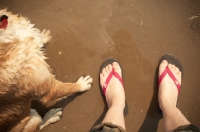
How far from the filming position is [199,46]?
2119 mm

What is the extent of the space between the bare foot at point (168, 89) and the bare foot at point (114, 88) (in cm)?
40

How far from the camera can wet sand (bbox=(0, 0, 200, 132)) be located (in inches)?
80.6

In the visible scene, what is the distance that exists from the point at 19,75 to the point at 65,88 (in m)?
0.58

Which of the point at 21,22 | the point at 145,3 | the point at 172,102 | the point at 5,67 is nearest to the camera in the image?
the point at 5,67

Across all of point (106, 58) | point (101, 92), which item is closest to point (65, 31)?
point (106, 58)

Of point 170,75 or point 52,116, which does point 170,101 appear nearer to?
point 170,75

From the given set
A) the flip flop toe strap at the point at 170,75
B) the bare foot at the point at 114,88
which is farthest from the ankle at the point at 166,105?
the bare foot at the point at 114,88

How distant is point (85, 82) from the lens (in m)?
2.06

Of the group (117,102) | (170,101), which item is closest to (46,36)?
(117,102)

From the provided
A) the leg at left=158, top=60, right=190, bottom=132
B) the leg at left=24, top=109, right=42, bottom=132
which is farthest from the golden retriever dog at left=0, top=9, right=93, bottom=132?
the leg at left=158, top=60, right=190, bottom=132

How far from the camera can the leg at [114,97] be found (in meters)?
1.73

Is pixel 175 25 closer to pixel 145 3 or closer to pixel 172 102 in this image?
pixel 145 3

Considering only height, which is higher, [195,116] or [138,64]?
[138,64]

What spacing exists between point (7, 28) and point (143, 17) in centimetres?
151
